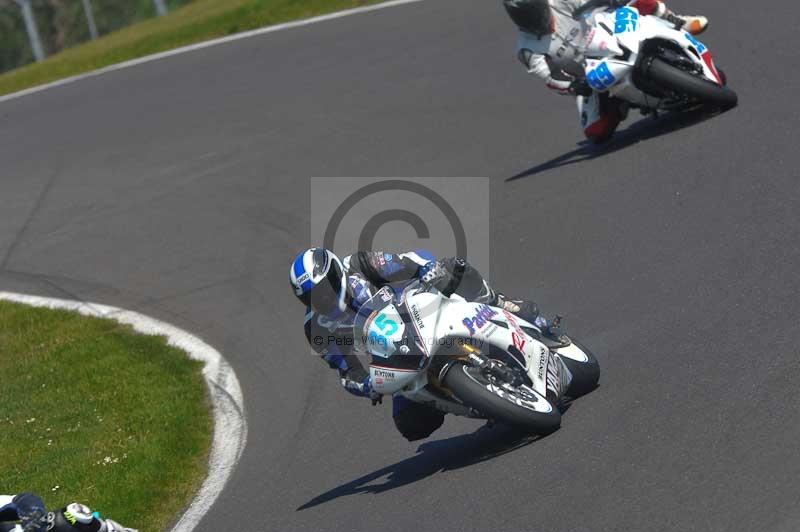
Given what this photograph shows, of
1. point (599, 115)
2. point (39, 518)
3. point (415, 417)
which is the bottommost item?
point (599, 115)

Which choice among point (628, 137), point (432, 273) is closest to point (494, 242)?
point (628, 137)

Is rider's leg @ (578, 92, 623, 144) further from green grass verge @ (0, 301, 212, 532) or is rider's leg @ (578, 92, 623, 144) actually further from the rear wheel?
the rear wheel

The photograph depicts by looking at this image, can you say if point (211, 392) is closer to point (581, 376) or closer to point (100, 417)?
point (100, 417)

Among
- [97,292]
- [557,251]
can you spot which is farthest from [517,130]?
[97,292]

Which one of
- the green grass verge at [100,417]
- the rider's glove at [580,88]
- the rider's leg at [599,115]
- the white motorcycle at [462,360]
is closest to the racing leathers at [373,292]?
the white motorcycle at [462,360]

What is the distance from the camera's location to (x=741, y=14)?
15289 mm

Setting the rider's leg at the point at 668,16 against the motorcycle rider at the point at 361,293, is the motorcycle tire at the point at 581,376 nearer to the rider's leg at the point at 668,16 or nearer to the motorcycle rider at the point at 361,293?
the motorcycle rider at the point at 361,293

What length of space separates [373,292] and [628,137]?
576cm

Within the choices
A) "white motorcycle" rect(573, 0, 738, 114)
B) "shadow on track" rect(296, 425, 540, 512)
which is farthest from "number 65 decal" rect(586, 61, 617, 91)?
"shadow on track" rect(296, 425, 540, 512)

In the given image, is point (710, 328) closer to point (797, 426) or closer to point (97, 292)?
point (797, 426)

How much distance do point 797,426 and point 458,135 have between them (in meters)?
8.98

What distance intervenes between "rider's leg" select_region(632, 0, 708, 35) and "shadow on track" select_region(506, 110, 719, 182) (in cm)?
83

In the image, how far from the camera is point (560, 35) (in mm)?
12680

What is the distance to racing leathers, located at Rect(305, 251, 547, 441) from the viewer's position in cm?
787
